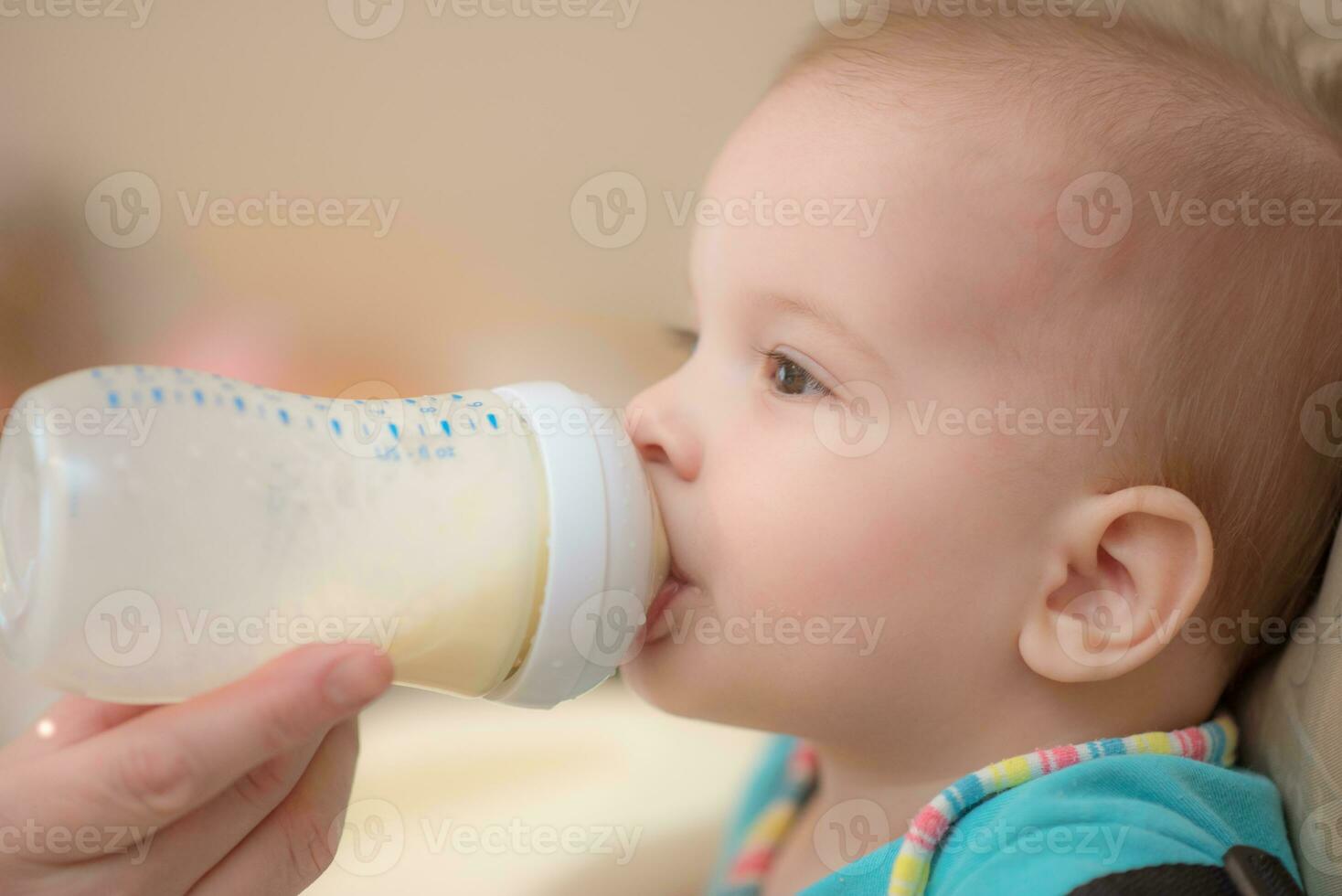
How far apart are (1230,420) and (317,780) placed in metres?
0.65

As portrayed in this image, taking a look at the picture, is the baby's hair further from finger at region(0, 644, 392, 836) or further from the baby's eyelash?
finger at region(0, 644, 392, 836)

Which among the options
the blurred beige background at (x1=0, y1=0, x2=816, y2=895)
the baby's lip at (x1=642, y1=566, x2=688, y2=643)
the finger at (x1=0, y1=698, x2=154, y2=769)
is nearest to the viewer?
the finger at (x1=0, y1=698, x2=154, y2=769)

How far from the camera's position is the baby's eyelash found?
75 centimetres

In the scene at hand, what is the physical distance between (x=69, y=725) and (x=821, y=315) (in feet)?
1.73

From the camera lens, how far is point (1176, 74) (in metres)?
0.76

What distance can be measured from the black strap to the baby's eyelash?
337 mm

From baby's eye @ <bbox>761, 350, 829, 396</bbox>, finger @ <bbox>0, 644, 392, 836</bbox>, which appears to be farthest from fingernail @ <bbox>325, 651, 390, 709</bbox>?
baby's eye @ <bbox>761, 350, 829, 396</bbox>

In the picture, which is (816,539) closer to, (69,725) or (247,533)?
(247,533)

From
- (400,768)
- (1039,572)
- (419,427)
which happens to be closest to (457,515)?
(419,427)

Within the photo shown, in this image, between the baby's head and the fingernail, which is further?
the baby's head

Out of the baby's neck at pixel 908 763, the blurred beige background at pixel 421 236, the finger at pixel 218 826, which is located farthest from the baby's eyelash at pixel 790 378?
the blurred beige background at pixel 421 236

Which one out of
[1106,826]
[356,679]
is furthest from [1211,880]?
[356,679]

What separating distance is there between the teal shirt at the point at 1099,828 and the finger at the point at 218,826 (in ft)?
1.35

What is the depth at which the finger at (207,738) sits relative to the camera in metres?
0.58
